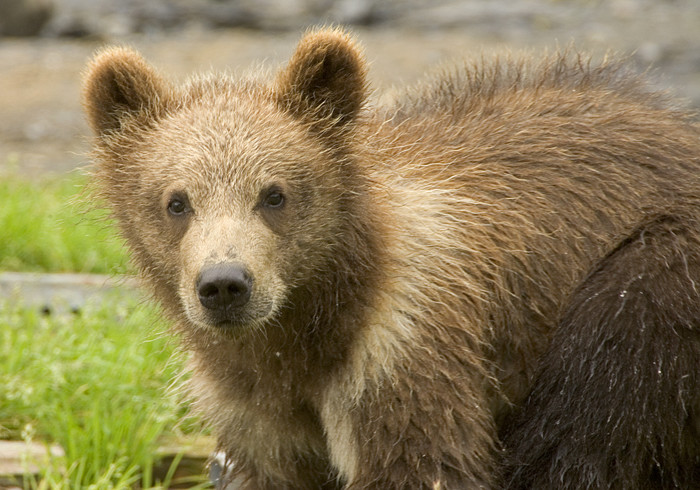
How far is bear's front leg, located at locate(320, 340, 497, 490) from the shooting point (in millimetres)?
4746

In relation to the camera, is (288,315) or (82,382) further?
(82,382)

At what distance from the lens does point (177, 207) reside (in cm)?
465

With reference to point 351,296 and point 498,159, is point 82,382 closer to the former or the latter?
point 351,296

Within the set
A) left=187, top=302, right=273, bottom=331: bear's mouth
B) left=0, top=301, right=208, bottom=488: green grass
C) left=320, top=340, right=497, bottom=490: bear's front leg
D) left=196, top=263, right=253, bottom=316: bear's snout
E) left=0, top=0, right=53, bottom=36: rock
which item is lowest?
left=0, top=0, right=53, bottom=36: rock

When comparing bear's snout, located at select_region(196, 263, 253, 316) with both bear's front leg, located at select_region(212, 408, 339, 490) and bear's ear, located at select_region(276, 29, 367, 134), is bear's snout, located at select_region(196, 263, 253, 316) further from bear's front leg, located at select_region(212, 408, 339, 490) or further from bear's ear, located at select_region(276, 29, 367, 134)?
bear's ear, located at select_region(276, 29, 367, 134)

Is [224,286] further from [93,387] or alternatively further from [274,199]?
[93,387]

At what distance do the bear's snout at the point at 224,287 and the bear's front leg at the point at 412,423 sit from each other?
72 centimetres

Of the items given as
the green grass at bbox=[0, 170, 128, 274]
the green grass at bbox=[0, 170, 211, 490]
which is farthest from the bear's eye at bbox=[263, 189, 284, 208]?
the green grass at bbox=[0, 170, 128, 274]

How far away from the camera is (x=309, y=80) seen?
193 inches

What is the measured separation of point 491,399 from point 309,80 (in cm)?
165

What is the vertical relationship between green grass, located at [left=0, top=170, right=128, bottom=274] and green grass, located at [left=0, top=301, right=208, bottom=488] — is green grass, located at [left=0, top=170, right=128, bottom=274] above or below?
below

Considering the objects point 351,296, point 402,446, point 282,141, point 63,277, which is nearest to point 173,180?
point 282,141

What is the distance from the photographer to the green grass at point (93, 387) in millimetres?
5512

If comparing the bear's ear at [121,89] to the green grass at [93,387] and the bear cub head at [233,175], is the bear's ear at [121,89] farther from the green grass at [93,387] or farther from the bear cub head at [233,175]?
the green grass at [93,387]
